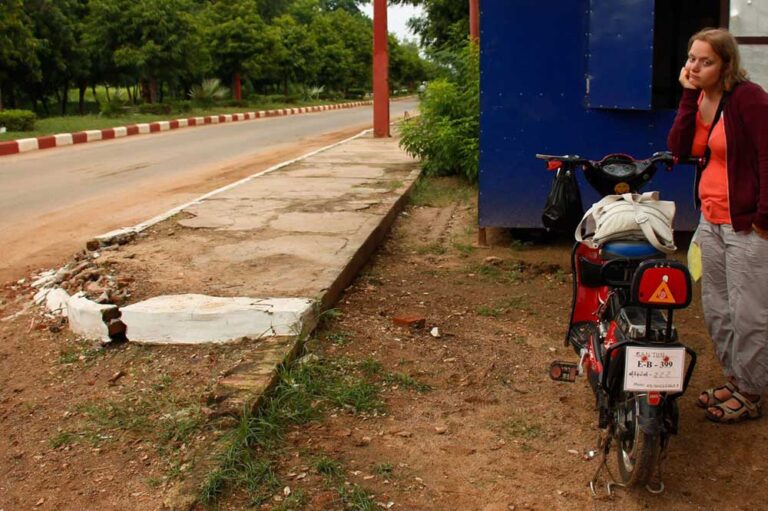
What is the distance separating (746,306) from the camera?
10.0ft

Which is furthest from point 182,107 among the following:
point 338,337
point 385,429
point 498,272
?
point 385,429

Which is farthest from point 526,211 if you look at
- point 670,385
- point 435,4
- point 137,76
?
point 137,76

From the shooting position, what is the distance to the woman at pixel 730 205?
293 centimetres

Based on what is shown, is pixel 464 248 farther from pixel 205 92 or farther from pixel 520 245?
pixel 205 92

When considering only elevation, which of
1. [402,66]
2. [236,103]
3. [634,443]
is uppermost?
[402,66]

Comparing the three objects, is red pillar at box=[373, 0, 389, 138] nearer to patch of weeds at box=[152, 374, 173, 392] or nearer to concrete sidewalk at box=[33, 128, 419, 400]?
concrete sidewalk at box=[33, 128, 419, 400]

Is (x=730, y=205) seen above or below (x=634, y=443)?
above

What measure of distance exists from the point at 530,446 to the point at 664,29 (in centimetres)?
693

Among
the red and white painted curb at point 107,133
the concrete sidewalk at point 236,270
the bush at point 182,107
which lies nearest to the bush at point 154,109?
the red and white painted curb at point 107,133

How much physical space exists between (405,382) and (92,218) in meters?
5.01

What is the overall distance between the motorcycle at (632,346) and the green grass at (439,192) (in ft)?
17.4

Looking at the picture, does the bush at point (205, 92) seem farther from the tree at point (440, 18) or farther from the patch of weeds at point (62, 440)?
the patch of weeds at point (62, 440)

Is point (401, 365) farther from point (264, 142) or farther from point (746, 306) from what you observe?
point (264, 142)

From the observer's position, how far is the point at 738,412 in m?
3.27
